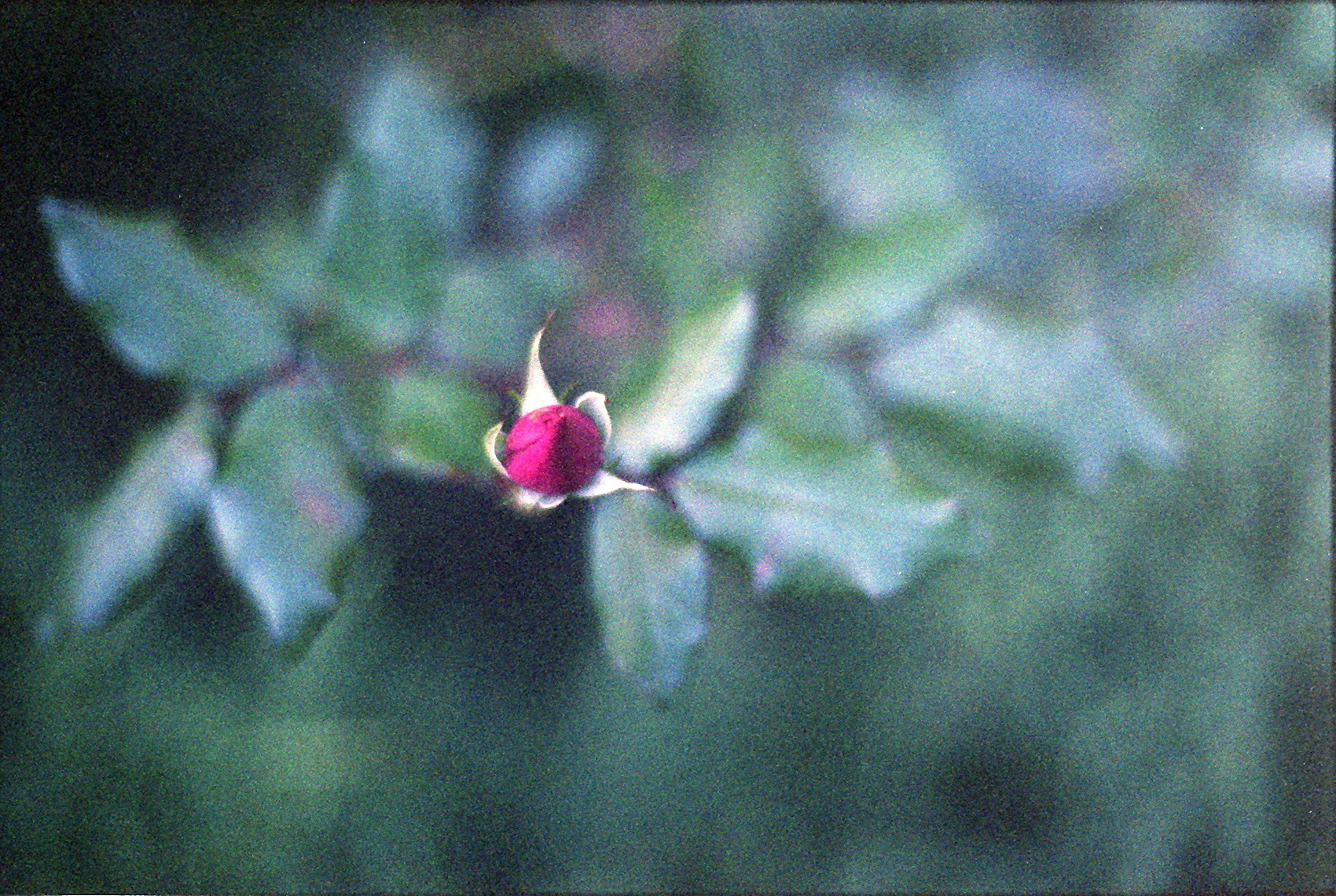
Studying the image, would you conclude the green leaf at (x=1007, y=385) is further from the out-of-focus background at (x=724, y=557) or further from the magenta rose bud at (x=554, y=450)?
the magenta rose bud at (x=554, y=450)

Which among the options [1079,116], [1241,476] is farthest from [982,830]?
[1079,116]

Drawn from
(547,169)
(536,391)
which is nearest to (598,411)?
(536,391)

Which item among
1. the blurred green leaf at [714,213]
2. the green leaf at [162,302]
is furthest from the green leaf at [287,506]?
the blurred green leaf at [714,213]

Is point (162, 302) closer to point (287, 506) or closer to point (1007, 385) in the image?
point (287, 506)

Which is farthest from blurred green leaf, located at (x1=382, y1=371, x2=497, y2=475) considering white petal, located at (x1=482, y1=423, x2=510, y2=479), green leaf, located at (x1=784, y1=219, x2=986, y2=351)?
green leaf, located at (x1=784, y1=219, x2=986, y2=351)

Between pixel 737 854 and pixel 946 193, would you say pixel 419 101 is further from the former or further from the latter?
pixel 737 854
